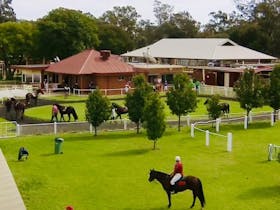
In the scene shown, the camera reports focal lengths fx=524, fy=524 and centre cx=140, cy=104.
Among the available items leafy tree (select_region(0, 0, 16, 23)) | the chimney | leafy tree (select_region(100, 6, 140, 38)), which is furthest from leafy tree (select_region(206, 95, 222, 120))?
leafy tree (select_region(0, 0, 16, 23))

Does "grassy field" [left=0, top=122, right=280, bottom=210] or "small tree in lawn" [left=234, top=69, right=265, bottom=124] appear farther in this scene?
"small tree in lawn" [left=234, top=69, right=265, bottom=124]

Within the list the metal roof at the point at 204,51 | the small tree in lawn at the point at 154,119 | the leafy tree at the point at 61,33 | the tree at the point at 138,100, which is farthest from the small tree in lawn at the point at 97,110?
the leafy tree at the point at 61,33

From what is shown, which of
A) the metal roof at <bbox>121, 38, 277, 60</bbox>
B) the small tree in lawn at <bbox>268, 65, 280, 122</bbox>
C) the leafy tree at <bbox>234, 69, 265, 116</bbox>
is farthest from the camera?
the metal roof at <bbox>121, 38, 277, 60</bbox>

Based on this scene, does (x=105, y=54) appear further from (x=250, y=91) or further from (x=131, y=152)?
(x=131, y=152)

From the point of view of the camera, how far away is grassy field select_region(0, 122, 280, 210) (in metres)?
18.0

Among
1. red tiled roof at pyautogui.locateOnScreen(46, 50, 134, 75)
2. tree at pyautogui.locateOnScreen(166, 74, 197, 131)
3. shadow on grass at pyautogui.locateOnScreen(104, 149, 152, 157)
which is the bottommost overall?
shadow on grass at pyautogui.locateOnScreen(104, 149, 152, 157)

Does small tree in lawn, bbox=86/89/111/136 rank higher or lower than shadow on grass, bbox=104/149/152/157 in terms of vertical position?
higher

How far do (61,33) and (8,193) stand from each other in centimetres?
5451

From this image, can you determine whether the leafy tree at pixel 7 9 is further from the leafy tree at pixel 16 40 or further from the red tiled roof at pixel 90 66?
the red tiled roof at pixel 90 66

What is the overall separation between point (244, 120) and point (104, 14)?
8520 cm

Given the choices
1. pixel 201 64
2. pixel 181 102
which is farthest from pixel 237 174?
pixel 201 64

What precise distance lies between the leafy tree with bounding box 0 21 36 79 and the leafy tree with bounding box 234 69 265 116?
4592 cm

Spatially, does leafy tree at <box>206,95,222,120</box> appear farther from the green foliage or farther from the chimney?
the chimney

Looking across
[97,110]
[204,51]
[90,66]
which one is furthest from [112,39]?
[97,110]
